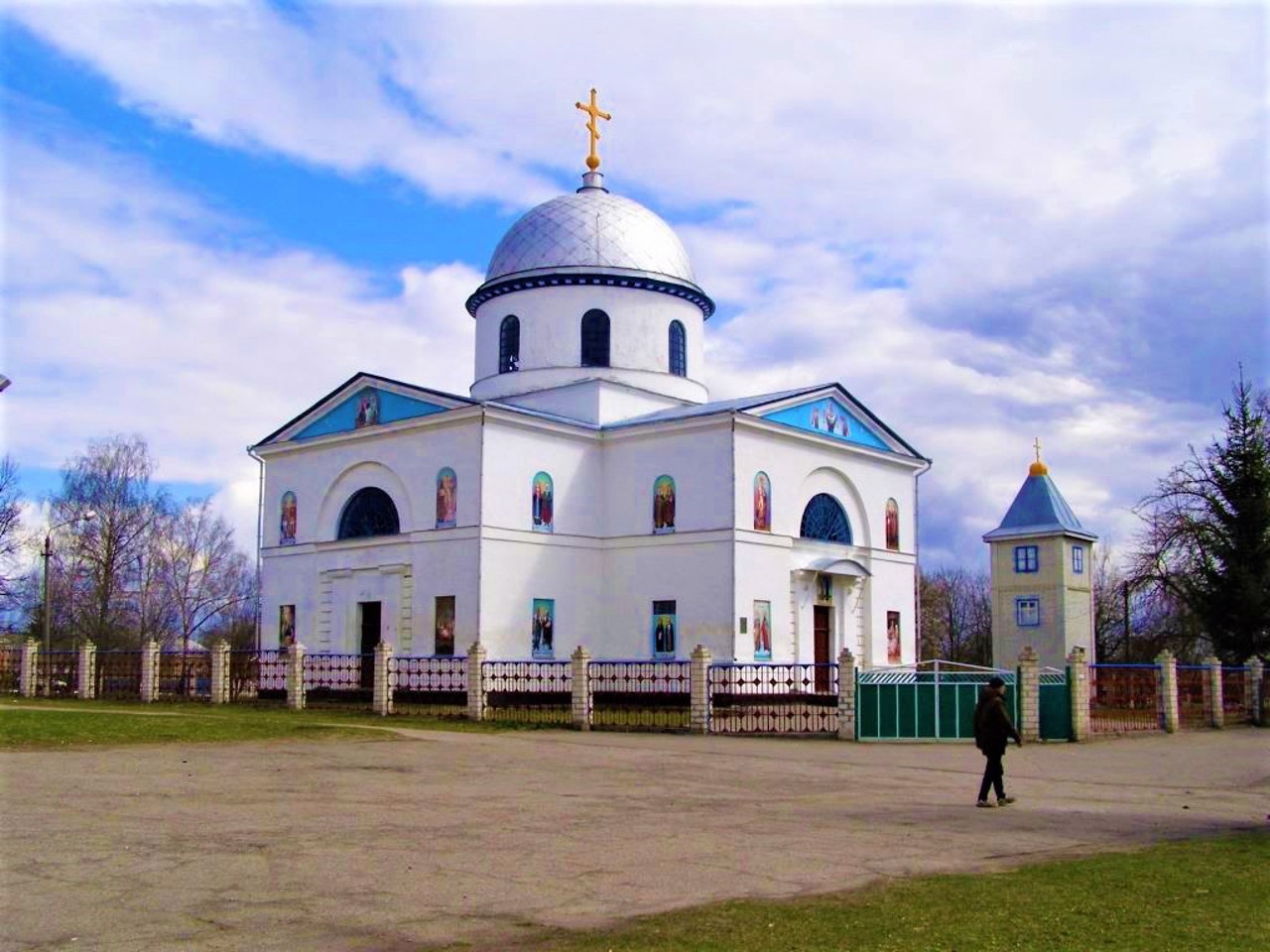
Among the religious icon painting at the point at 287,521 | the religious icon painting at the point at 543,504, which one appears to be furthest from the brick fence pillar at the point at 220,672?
the religious icon painting at the point at 543,504

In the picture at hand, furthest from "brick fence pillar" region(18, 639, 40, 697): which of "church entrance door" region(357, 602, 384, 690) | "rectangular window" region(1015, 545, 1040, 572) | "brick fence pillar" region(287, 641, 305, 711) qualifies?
"rectangular window" region(1015, 545, 1040, 572)

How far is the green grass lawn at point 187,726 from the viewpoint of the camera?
749 inches

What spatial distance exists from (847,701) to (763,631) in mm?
8614

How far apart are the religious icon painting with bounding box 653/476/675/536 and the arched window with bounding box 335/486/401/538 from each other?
6.39 m

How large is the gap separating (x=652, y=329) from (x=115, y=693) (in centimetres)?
1695

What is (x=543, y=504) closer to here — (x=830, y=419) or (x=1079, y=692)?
(x=830, y=419)

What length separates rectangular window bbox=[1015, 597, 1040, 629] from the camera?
4503cm

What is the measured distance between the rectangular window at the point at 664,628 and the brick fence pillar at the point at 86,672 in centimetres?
1464

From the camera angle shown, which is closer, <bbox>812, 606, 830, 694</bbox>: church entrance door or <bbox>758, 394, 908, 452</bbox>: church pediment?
<bbox>758, 394, 908, 452</bbox>: church pediment

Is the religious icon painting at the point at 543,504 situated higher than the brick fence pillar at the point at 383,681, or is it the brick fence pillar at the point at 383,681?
the religious icon painting at the point at 543,504

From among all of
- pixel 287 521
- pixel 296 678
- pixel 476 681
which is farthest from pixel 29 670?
pixel 476 681

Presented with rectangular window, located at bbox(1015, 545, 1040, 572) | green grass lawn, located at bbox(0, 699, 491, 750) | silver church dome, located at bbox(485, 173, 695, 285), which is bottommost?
green grass lawn, located at bbox(0, 699, 491, 750)

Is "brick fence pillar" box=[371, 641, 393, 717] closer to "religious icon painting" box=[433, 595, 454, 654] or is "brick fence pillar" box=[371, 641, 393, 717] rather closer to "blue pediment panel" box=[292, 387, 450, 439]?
"religious icon painting" box=[433, 595, 454, 654]

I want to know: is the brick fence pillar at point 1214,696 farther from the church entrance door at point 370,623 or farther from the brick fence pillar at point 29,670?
the brick fence pillar at point 29,670
